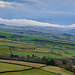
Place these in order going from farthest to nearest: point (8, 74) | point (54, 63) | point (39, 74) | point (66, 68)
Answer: point (54, 63)
point (66, 68)
point (39, 74)
point (8, 74)

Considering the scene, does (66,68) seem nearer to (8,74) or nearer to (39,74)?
(39,74)

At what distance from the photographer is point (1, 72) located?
1150 inches

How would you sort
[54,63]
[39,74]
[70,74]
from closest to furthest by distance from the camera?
1. [39,74]
2. [70,74]
3. [54,63]

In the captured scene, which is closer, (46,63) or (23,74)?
(23,74)

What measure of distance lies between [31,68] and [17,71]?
424 centimetres

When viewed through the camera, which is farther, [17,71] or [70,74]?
[70,74]

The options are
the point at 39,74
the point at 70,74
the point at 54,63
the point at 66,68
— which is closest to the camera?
the point at 39,74

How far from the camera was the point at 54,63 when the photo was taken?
140ft

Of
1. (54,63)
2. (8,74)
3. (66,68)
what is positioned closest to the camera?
(8,74)

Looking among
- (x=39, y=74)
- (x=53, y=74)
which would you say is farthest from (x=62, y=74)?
(x=39, y=74)

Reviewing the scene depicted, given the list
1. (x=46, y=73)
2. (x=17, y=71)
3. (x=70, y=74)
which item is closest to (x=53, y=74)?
(x=46, y=73)

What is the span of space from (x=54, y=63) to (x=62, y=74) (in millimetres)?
9354

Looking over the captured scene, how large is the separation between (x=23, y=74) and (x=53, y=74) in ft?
18.2

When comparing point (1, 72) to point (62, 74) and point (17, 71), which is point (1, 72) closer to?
point (17, 71)
